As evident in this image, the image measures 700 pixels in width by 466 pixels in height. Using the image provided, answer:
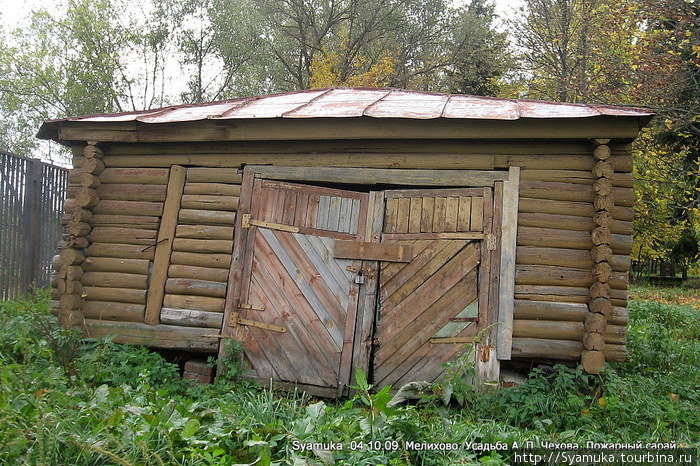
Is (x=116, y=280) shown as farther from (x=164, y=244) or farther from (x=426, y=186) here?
(x=426, y=186)

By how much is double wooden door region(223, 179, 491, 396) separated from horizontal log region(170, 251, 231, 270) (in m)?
0.17

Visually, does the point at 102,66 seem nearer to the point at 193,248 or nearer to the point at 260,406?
the point at 193,248

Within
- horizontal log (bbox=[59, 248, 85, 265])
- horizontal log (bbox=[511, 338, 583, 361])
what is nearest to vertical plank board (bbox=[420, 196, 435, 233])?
horizontal log (bbox=[511, 338, 583, 361])

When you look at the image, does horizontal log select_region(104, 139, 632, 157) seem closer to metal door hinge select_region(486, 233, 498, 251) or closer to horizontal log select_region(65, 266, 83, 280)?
metal door hinge select_region(486, 233, 498, 251)

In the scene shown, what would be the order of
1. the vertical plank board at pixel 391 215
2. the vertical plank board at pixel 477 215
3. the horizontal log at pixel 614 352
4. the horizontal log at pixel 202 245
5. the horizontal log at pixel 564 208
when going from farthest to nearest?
the horizontal log at pixel 202 245 < the vertical plank board at pixel 391 215 < the vertical plank board at pixel 477 215 < the horizontal log at pixel 564 208 < the horizontal log at pixel 614 352

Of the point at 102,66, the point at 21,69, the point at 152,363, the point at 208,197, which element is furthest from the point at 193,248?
the point at 21,69

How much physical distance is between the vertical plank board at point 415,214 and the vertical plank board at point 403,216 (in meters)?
0.03

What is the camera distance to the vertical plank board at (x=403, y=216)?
581 centimetres

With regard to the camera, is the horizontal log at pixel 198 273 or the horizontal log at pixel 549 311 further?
the horizontal log at pixel 198 273

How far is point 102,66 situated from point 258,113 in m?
19.9

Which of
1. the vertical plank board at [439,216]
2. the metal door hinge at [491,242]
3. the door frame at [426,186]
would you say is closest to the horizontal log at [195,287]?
the door frame at [426,186]

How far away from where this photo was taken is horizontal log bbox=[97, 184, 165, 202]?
21.1 ft

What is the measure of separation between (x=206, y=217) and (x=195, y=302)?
0.98 metres

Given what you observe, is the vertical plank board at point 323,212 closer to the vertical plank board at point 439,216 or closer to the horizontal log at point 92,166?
the vertical plank board at point 439,216
